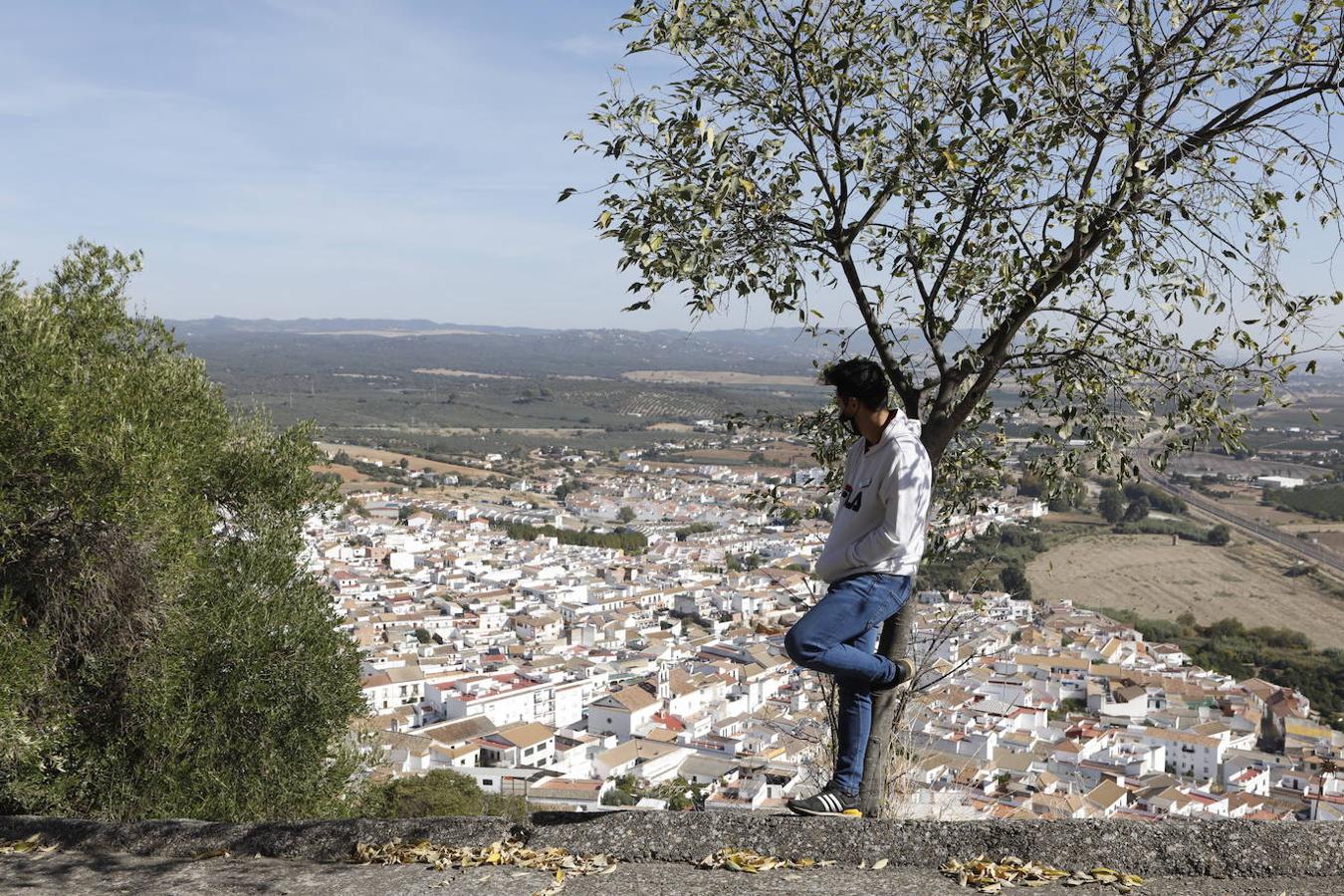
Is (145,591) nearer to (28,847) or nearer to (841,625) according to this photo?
(28,847)

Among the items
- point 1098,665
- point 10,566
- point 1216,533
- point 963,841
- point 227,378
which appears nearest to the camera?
point 963,841

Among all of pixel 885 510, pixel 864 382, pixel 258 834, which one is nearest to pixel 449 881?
pixel 258 834

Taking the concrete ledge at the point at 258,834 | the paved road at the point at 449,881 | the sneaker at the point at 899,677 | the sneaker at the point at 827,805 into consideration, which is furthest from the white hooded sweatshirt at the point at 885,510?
the concrete ledge at the point at 258,834

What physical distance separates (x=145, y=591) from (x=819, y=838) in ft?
22.1

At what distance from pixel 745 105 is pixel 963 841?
319cm

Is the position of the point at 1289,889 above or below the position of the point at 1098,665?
above

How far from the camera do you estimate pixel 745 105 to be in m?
4.84

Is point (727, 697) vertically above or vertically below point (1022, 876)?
below

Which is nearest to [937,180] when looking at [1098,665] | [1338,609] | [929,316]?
[929,316]

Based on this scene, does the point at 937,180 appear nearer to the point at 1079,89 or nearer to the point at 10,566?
the point at 1079,89

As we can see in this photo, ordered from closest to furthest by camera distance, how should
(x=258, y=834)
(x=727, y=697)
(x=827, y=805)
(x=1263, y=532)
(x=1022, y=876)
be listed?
(x=1022, y=876), (x=827, y=805), (x=258, y=834), (x=727, y=697), (x=1263, y=532)

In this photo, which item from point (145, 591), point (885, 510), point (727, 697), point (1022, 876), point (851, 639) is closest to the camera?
point (1022, 876)

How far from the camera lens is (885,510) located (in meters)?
3.69

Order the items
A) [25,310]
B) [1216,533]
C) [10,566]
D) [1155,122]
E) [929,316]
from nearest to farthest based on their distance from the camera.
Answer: [1155,122] < [929,316] < [10,566] < [25,310] < [1216,533]
